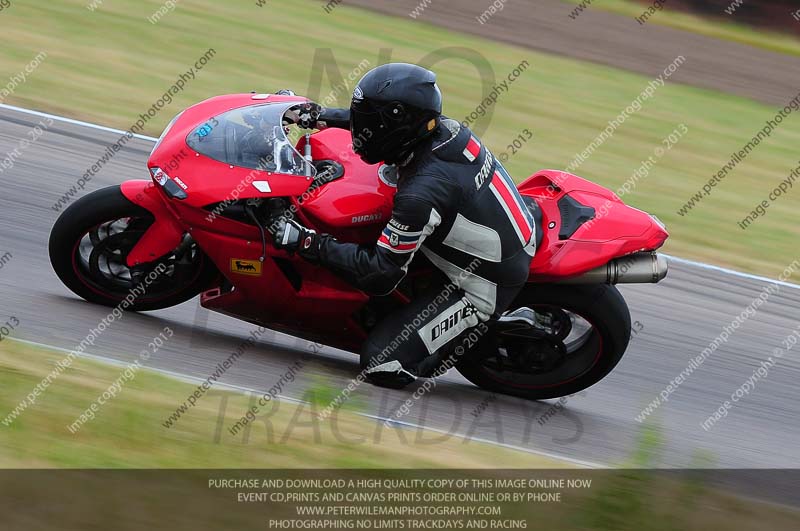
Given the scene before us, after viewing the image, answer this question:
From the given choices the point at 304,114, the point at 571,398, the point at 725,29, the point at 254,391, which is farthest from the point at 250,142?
the point at 725,29

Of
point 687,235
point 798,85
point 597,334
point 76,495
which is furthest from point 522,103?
point 76,495

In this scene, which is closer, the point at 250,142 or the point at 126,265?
the point at 250,142

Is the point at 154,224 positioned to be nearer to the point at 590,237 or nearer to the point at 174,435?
the point at 174,435

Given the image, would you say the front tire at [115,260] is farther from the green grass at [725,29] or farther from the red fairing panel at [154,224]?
the green grass at [725,29]

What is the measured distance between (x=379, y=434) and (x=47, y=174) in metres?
4.73

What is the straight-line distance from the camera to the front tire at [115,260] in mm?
5559

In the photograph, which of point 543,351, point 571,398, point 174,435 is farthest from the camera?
point 571,398

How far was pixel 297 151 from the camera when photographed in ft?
18.4

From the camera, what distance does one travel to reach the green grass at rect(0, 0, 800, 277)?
1026 centimetres

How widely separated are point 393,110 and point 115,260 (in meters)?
1.84

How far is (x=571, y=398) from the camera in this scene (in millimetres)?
6375

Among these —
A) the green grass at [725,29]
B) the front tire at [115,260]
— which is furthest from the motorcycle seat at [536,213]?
the green grass at [725,29]

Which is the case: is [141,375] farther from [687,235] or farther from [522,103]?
[522,103]

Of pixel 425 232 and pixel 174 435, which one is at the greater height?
pixel 425 232
